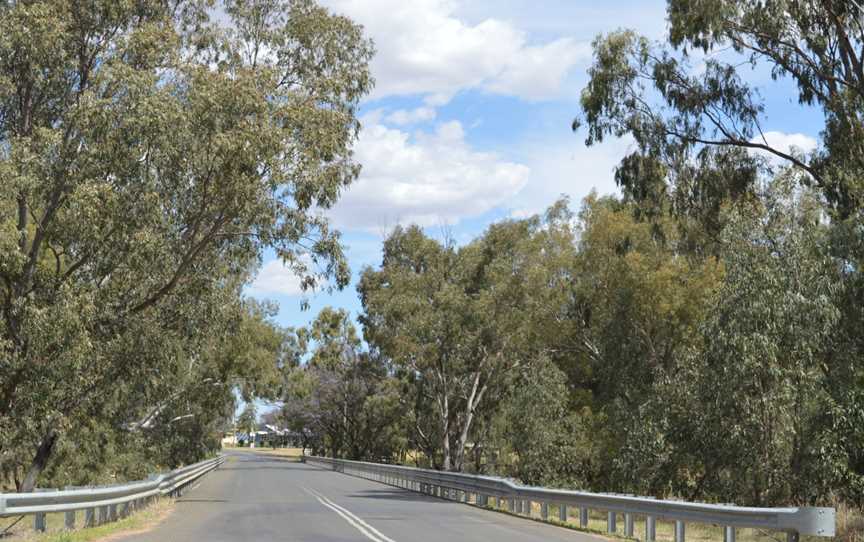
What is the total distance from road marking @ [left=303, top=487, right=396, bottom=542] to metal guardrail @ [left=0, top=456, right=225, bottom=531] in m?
4.51

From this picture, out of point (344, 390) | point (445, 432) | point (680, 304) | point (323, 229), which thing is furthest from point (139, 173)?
point (344, 390)

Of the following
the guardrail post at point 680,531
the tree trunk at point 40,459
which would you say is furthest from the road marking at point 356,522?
the tree trunk at point 40,459

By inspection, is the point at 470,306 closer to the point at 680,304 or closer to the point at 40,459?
the point at 680,304

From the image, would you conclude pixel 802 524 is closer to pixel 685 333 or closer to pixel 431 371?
pixel 685 333

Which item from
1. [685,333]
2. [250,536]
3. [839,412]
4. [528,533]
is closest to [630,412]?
[685,333]

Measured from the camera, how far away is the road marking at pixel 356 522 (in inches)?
642

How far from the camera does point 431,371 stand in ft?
167

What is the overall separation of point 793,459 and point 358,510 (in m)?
10.8

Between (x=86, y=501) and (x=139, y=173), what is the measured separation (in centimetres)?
759

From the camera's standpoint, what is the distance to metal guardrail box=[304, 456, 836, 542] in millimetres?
12680

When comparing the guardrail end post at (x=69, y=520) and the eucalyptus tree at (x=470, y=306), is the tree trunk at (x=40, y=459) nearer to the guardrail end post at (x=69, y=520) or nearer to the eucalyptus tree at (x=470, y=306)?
the guardrail end post at (x=69, y=520)

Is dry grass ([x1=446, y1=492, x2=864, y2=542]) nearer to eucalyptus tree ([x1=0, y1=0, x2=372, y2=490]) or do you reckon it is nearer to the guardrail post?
the guardrail post

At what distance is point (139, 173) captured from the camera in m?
21.1

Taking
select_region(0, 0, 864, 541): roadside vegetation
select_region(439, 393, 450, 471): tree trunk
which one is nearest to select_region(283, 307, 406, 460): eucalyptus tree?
select_region(439, 393, 450, 471): tree trunk
